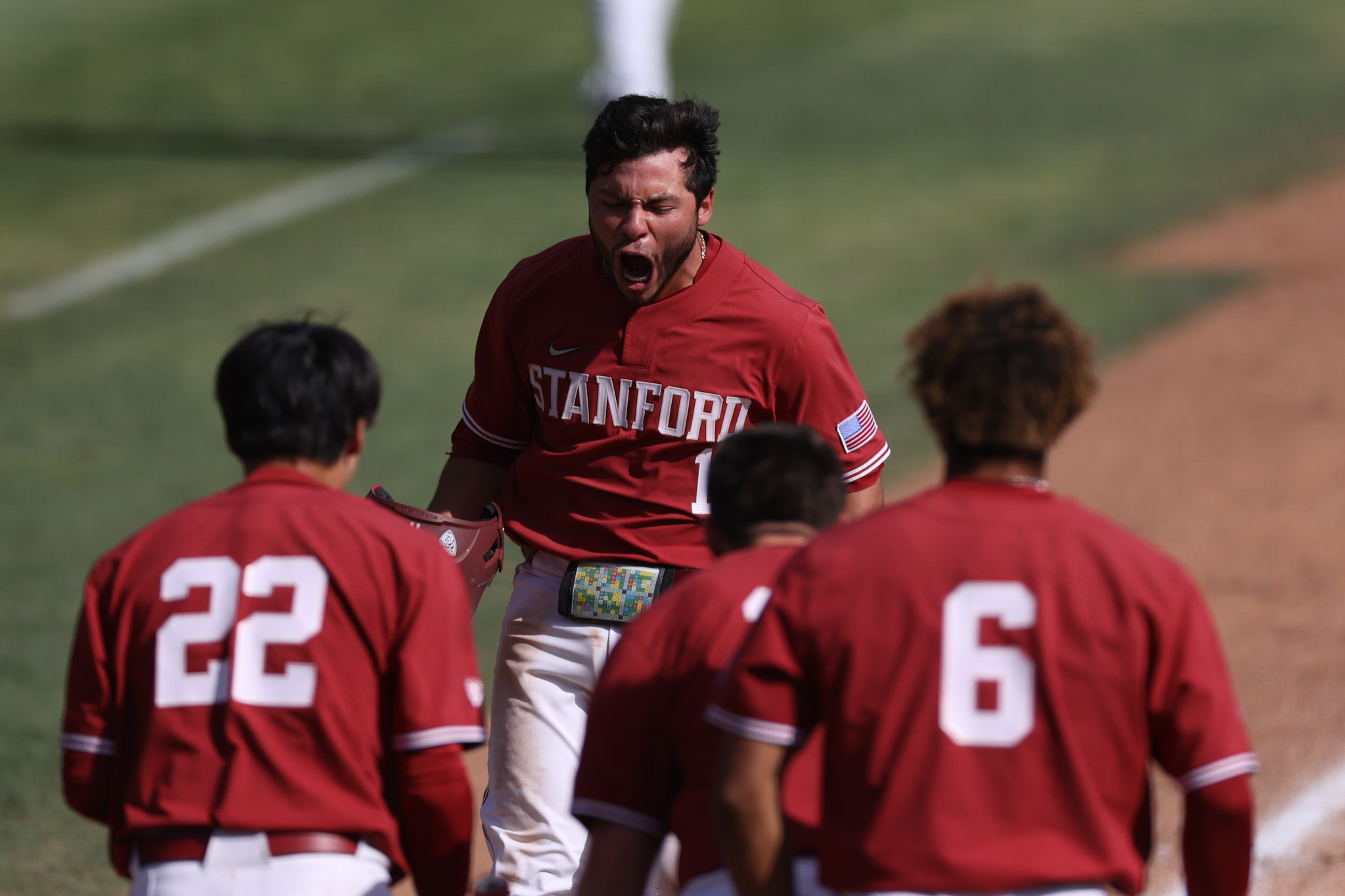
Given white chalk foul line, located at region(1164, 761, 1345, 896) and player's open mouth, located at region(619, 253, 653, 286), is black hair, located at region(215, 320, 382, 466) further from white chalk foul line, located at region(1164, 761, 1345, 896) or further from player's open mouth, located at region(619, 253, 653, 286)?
white chalk foul line, located at region(1164, 761, 1345, 896)

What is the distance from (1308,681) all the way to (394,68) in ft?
43.8

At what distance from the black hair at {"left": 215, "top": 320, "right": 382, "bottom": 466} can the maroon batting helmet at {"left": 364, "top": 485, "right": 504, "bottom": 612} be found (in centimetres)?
106

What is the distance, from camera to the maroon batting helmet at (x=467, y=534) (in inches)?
146

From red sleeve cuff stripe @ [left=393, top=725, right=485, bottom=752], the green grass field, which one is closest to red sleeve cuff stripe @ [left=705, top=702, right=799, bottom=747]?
red sleeve cuff stripe @ [left=393, top=725, right=485, bottom=752]

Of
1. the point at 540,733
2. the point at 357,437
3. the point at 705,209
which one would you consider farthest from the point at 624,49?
the point at 357,437

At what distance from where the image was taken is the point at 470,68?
17.0 meters

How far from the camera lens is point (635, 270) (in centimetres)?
365

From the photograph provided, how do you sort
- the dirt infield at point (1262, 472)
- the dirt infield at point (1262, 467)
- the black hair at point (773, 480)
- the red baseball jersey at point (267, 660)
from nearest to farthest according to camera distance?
the red baseball jersey at point (267, 660)
the black hair at point (773, 480)
the dirt infield at point (1262, 472)
the dirt infield at point (1262, 467)

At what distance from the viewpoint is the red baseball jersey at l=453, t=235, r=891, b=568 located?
11.9 ft

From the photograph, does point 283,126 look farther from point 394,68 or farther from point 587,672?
point 587,672

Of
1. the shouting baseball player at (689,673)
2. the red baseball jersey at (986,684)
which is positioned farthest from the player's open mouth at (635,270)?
the red baseball jersey at (986,684)

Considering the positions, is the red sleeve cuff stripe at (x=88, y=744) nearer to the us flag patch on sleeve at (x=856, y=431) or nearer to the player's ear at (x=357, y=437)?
the player's ear at (x=357, y=437)

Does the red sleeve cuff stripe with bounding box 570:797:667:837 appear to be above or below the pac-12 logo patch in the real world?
below

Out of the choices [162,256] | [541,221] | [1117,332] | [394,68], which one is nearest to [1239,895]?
[1117,332]
